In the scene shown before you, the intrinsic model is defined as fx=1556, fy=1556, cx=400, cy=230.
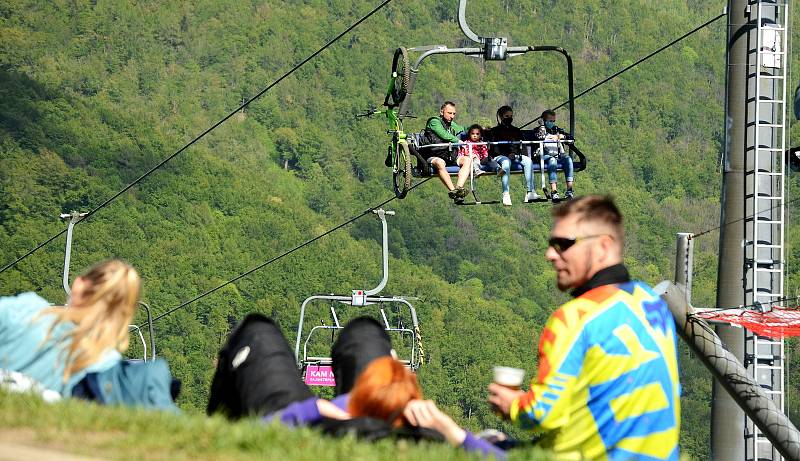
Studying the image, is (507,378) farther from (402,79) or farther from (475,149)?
(475,149)

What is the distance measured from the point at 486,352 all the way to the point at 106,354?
120779 millimetres

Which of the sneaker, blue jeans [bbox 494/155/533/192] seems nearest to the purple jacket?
the sneaker

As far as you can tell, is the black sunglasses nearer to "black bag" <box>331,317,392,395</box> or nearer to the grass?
the grass

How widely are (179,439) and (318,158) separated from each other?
522ft

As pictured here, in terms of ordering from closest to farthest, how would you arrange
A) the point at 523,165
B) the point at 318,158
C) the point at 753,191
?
1. the point at 753,191
2. the point at 523,165
3. the point at 318,158

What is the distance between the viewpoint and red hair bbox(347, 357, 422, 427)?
4496 mm

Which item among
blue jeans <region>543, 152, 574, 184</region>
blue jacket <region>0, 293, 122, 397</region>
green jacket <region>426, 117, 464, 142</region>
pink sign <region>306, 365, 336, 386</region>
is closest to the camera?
blue jacket <region>0, 293, 122, 397</region>

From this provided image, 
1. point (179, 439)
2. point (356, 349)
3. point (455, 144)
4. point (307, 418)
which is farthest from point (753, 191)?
point (179, 439)

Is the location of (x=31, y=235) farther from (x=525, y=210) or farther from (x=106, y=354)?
(x=106, y=354)

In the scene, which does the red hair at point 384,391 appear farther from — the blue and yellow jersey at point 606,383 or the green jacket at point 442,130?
the green jacket at point 442,130

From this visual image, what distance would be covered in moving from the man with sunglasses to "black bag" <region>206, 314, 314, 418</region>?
68cm

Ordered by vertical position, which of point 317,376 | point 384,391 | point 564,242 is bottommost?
point 317,376

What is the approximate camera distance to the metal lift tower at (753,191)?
40.3 ft

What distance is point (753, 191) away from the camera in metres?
12.5
